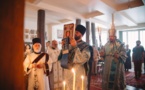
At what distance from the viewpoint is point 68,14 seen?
25.8ft

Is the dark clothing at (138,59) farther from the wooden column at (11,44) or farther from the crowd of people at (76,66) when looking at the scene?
the wooden column at (11,44)

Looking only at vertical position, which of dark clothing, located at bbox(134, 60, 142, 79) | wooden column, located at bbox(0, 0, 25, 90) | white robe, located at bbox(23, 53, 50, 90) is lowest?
dark clothing, located at bbox(134, 60, 142, 79)

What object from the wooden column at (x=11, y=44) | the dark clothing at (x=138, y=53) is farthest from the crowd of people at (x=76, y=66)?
the dark clothing at (x=138, y=53)

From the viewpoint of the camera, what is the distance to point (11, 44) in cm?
78

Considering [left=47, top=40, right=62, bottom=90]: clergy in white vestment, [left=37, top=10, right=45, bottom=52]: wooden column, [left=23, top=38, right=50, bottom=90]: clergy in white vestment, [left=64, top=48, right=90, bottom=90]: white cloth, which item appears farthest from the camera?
[left=37, top=10, right=45, bottom=52]: wooden column

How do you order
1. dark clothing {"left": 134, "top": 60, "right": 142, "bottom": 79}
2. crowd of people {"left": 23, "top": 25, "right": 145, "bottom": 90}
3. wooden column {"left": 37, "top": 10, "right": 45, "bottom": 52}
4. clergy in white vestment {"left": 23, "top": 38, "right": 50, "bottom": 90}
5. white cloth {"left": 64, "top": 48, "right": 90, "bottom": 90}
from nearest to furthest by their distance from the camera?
white cloth {"left": 64, "top": 48, "right": 90, "bottom": 90} → crowd of people {"left": 23, "top": 25, "right": 145, "bottom": 90} → clergy in white vestment {"left": 23, "top": 38, "right": 50, "bottom": 90} → wooden column {"left": 37, "top": 10, "right": 45, "bottom": 52} → dark clothing {"left": 134, "top": 60, "right": 142, "bottom": 79}

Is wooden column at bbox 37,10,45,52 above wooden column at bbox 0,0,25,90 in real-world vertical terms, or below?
above

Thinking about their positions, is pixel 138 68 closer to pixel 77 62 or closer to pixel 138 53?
pixel 138 53

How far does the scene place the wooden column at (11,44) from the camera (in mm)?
745

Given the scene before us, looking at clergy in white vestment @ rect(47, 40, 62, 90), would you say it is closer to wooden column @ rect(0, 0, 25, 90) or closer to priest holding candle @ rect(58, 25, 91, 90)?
priest holding candle @ rect(58, 25, 91, 90)

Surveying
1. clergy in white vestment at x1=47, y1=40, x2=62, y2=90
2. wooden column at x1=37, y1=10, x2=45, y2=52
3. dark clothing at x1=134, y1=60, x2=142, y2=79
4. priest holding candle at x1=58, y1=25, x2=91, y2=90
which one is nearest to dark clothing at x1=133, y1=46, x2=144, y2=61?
dark clothing at x1=134, y1=60, x2=142, y2=79

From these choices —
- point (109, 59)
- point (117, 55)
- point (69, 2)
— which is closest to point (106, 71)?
point (109, 59)

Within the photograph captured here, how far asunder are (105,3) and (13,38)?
6.06 m

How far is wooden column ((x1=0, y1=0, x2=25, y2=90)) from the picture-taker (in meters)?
0.74
